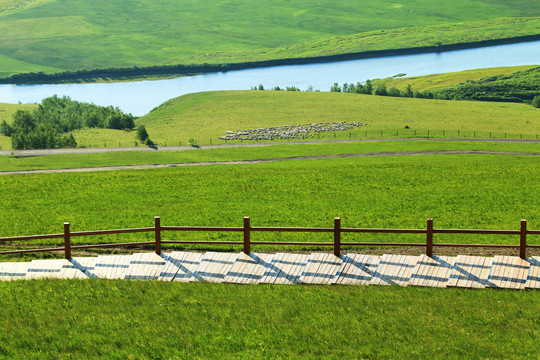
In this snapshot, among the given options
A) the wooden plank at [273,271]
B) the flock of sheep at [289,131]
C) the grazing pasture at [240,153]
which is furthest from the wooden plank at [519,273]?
the flock of sheep at [289,131]

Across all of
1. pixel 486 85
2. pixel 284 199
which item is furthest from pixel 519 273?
pixel 486 85

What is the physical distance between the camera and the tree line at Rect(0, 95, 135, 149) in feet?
310

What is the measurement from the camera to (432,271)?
1970cm

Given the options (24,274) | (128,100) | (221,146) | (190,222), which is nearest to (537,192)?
(190,222)

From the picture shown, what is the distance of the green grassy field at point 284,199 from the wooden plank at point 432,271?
7191 millimetres

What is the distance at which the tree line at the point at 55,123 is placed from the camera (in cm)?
9462

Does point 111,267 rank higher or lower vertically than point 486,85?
lower

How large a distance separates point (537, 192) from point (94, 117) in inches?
4422

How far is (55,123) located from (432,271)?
127 meters

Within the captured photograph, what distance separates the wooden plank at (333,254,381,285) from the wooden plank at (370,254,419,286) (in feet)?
0.70

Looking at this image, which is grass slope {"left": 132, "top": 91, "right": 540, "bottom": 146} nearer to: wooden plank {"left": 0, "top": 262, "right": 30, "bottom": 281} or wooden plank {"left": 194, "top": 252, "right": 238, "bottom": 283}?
wooden plank {"left": 0, "top": 262, "right": 30, "bottom": 281}

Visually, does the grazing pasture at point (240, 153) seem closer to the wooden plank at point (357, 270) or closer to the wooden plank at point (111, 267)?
the wooden plank at point (111, 267)

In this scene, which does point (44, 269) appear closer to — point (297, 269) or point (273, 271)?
point (273, 271)

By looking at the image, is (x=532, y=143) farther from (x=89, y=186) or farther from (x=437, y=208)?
(x=89, y=186)
